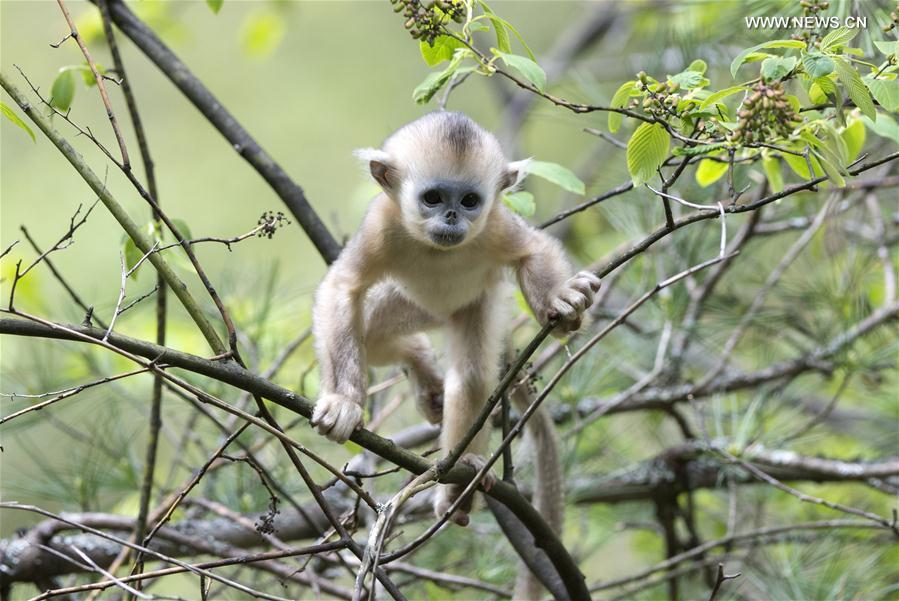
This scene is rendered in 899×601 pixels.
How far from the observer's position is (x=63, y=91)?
230 cm

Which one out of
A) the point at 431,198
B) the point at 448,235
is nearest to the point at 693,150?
the point at 448,235

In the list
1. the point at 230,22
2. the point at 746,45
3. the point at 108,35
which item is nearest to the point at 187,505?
the point at 108,35

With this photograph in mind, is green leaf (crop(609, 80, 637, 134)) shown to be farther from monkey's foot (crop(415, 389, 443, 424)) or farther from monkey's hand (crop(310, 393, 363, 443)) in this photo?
monkey's foot (crop(415, 389, 443, 424))

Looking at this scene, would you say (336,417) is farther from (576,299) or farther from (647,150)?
(647,150)

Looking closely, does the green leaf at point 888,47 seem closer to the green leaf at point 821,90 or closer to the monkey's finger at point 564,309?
the green leaf at point 821,90

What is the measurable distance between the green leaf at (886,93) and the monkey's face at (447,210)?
3.96 ft

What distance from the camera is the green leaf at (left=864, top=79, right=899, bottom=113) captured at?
1709 mm

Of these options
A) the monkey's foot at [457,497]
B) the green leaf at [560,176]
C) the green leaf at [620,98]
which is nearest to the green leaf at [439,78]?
the green leaf at [620,98]

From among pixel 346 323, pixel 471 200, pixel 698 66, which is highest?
pixel 471 200

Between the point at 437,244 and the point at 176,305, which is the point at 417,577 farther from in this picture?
the point at 176,305

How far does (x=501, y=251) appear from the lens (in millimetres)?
2811

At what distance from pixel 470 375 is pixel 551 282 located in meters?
0.42

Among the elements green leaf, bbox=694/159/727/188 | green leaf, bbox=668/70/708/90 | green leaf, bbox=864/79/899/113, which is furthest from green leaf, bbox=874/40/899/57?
green leaf, bbox=694/159/727/188

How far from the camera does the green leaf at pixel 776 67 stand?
5.51ft
